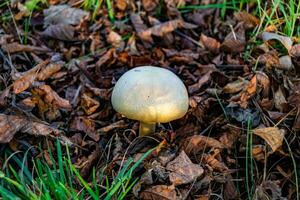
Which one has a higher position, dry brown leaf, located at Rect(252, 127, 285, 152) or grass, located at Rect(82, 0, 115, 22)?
grass, located at Rect(82, 0, 115, 22)

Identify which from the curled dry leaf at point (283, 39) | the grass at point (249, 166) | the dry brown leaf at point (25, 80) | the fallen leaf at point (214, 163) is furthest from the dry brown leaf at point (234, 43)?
the dry brown leaf at point (25, 80)

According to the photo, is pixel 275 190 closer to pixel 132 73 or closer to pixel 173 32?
pixel 132 73

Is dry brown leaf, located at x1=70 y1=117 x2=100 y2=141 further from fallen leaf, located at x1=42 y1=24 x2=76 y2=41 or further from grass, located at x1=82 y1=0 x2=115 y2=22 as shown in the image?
grass, located at x1=82 y1=0 x2=115 y2=22

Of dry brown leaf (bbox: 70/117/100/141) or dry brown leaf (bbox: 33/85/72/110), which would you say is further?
dry brown leaf (bbox: 33/85/72/110)

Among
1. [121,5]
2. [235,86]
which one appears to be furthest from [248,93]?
[121,5]

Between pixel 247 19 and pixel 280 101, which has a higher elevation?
pixel 247 19

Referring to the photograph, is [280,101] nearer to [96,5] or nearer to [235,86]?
[235,86]

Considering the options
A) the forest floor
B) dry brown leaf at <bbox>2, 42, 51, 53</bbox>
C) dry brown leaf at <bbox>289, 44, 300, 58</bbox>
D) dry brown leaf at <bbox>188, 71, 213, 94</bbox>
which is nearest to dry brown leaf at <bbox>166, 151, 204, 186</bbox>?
the forest floor
